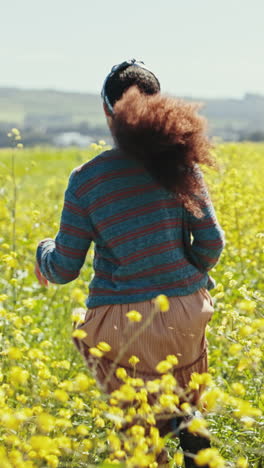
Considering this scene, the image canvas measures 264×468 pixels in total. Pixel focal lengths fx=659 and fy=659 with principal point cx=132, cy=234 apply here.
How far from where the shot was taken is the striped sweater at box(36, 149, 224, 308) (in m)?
2.31

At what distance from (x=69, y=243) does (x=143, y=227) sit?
27cm

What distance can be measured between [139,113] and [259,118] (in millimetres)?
197047

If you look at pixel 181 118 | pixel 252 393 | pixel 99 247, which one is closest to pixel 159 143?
pixel 181 118

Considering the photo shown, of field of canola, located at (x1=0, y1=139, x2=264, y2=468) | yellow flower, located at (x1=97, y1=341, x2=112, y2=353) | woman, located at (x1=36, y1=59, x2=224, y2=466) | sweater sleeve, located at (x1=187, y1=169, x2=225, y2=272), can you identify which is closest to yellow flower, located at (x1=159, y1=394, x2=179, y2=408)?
field of canola, located at (x1=0, y1=139, x2=264, y2=468)

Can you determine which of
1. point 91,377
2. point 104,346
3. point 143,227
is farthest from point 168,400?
point 91,377

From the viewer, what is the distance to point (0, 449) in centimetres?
176

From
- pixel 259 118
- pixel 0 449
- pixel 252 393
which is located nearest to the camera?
pixel 0 449

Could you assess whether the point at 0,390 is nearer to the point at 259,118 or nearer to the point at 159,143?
the point at 159,143

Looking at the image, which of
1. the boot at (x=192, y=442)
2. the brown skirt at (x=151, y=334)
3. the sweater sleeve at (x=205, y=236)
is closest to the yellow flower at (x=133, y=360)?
the brown skirt at (x=151, y=334)

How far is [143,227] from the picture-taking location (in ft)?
7.61

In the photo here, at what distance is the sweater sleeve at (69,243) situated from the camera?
233cm

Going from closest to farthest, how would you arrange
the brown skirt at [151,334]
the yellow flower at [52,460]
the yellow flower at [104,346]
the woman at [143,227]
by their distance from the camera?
the yellow flower at [52,460] → the yellow flower at [104,346] → the woman at [143,227] → the brown skirt at [151,334]

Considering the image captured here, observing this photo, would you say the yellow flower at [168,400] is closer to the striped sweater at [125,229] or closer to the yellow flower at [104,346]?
the yellow flower at [104,346]

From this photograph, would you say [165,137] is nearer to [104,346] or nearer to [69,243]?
[69,243]
